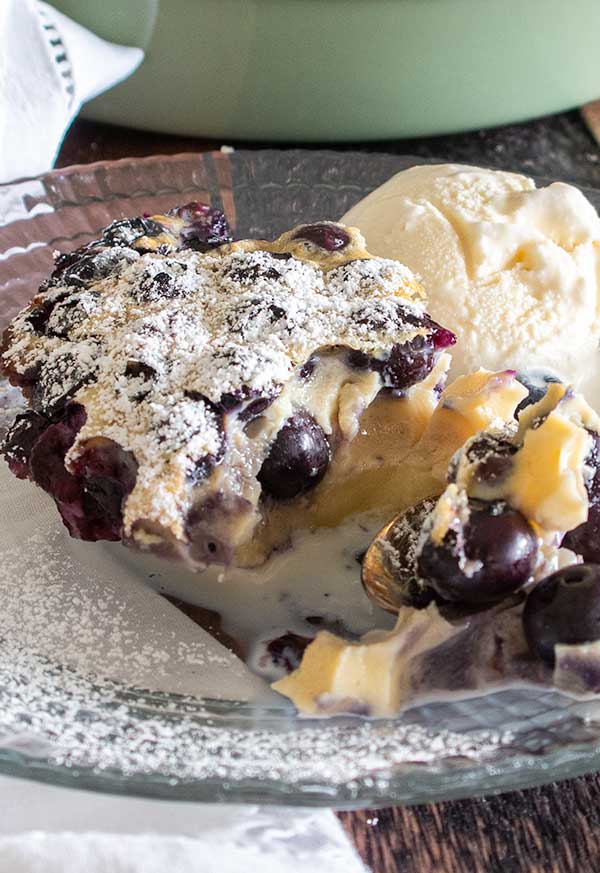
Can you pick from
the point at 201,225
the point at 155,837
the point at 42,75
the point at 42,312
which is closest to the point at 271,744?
the point at 155,837

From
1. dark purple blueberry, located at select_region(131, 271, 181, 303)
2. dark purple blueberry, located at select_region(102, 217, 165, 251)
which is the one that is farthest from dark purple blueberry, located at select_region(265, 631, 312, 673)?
dark purple blueberry, located at select_region(102, 217, 165, 251)

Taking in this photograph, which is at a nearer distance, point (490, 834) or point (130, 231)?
point (490, 834)

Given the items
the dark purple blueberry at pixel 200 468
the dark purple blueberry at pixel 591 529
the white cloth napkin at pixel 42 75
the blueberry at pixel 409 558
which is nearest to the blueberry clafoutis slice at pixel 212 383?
the dark purple blueberry at pixel 200 468

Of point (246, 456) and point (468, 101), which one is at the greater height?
point (468, 101)

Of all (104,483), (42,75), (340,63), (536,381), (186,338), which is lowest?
(536,381)

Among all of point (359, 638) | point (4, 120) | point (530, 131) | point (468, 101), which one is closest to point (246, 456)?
point (359, 638)

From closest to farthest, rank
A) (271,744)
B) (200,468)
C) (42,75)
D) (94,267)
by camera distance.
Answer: (271,744) < (200,468) < (94,267) < (42,75)

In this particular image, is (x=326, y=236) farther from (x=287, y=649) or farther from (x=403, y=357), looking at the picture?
(x=287, y=649)

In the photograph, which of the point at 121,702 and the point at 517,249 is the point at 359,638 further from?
the point at 517,249

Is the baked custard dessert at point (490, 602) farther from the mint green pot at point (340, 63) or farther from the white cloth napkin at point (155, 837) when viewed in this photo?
the mint green pot at point (340, 63)
